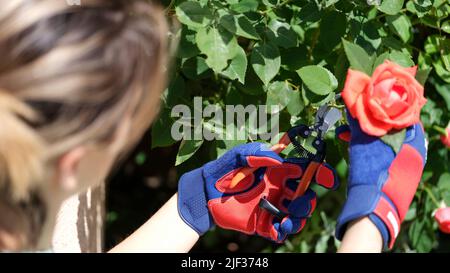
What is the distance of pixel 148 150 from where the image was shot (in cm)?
229

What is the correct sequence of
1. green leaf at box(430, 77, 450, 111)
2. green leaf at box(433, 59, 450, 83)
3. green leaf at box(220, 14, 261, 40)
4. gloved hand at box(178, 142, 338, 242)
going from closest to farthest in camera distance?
gloved hand at box(178, 142, 338, 242)
green leaf at box(220, 14, 261, 40)
green leaf at box(433, 59, 450, 83)
green leaf at box(430, 77, 450, 111)

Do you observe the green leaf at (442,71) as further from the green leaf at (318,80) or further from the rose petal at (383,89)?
the rose petal at (383,89)

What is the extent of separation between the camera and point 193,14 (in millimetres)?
1329

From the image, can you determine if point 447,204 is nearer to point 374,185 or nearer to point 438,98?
point 438,98

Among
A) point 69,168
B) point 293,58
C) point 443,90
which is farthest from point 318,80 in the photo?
point 69,168

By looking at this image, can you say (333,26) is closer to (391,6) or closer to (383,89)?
(391,6)

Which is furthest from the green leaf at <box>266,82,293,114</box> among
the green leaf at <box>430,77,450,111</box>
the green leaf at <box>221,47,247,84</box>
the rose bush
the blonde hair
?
the blonde hair

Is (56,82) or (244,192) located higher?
(56,82)

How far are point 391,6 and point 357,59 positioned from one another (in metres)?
0.25

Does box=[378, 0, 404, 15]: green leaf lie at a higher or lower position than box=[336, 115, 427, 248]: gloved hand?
higher

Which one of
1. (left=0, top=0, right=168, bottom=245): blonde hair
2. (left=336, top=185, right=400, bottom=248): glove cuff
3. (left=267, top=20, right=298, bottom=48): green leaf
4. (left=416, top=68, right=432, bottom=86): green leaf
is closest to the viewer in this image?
(left=0, top=0, right=168, bottom=245): blonde hair

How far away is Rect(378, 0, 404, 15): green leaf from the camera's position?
1.40 m

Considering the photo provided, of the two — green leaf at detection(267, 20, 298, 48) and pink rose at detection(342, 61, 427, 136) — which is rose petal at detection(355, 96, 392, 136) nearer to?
pink rose at detection(342, 61, 427, 136)

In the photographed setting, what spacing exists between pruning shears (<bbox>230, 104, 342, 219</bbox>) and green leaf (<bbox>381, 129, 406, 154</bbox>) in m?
0.15
